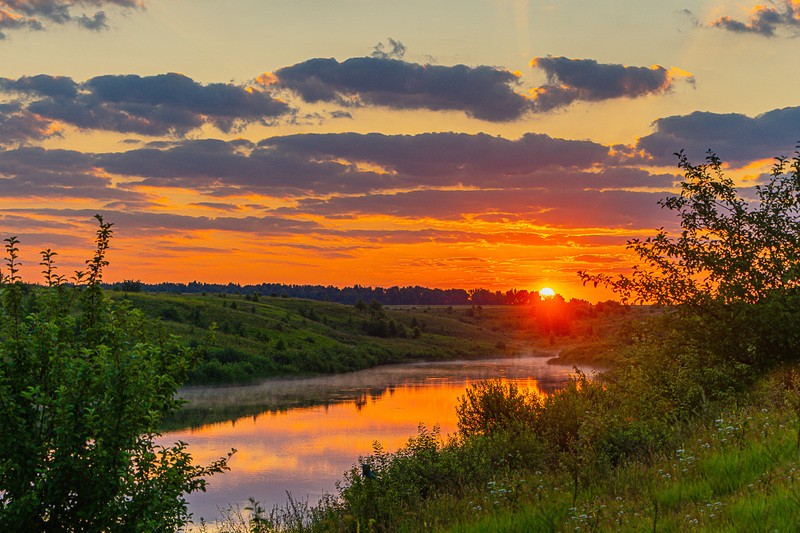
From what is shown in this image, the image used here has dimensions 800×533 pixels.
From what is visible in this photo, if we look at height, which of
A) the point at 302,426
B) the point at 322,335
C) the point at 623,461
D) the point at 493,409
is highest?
the point at 623,461

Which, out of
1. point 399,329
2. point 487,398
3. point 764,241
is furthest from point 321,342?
point 764,241

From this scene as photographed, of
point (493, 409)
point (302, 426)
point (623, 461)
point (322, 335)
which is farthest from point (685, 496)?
point (322, 335)

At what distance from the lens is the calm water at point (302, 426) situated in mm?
24547

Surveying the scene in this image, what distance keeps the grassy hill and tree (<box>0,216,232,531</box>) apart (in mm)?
17818

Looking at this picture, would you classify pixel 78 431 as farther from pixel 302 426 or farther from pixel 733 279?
pixel 302 426

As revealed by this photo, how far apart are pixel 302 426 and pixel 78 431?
29068mm

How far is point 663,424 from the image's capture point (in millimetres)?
16812

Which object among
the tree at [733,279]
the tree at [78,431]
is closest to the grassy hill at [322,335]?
the tree at [733,279]

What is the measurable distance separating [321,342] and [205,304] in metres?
16.1

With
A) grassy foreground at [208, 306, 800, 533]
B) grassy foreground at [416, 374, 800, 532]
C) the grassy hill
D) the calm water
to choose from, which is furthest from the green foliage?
grassy foreground at [416, 374, 800, 532]

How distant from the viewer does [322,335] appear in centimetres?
9356

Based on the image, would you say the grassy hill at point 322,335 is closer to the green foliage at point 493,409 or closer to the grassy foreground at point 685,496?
the green foliage at point 493,409

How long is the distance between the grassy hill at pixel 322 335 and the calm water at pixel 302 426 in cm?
669

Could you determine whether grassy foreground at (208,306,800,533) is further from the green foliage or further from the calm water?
the calm water
